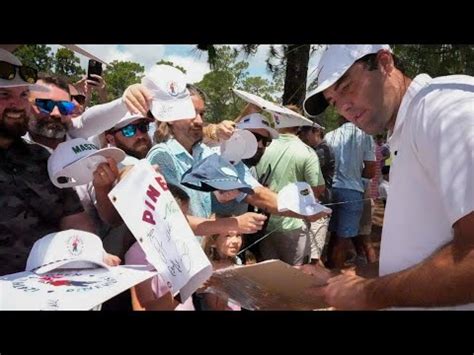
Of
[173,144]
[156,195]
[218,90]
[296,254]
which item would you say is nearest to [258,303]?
[156,195]

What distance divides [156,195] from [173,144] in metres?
0.83

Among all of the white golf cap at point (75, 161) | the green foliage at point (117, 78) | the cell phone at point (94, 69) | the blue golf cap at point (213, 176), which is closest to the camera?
the white golf cap at point (75, 161)

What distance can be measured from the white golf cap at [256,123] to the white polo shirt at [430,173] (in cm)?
175

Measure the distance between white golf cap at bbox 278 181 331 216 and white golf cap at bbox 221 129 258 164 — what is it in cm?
30

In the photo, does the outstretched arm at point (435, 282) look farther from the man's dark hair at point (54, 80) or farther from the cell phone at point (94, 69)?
the cell phone at point (94, 69)

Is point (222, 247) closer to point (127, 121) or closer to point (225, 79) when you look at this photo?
point (127, 121)

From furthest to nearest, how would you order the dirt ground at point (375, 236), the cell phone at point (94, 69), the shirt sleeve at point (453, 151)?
the cell phone at point (94, 69), the dirt ground at point (375, 236), the shirt sleeve at point (453, 151)

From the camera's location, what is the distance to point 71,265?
1682mm

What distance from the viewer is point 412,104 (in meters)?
1.28

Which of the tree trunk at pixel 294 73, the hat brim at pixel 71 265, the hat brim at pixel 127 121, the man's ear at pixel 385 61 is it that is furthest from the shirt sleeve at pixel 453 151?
the tree trunk at pixel 294 73

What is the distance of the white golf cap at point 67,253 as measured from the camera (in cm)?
168

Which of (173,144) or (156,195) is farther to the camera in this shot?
(173,144)

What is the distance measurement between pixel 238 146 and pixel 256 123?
0.48 metres
